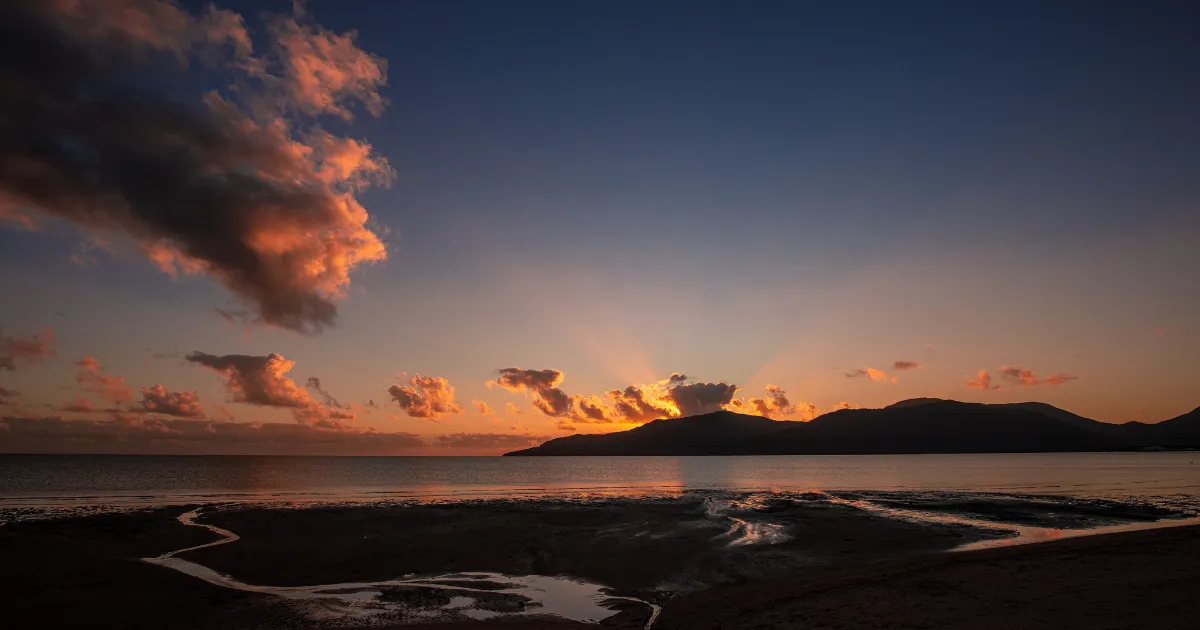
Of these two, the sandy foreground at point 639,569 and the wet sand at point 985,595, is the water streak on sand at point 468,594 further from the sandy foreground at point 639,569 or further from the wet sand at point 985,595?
the wet sand at point 985,595

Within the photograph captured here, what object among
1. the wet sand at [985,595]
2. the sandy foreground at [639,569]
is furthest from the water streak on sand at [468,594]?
the wet sand at [985,595]

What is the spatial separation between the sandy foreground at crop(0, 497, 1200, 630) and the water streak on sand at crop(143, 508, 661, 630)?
0.48m

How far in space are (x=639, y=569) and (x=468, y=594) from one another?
26.5 feet

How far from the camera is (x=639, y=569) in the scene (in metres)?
26.2

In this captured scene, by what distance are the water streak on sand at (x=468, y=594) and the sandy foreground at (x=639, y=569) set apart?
1.56ft

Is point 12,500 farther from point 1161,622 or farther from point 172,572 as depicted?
point 1161,622

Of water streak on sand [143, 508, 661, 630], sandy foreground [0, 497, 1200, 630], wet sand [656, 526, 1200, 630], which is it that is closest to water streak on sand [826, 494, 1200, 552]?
sandy foreground [0, 497, 1200, 630]

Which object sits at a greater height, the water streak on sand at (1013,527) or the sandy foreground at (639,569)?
the sandy foreground at (639,569)

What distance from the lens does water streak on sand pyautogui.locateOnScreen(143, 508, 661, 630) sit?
19.2 meters

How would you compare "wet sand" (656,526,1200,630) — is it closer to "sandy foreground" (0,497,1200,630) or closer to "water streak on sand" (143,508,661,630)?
"sandy foreground" (0,497,1200,630)

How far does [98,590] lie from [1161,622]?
105 feet

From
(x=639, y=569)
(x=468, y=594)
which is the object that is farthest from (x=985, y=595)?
(x=468, y=594)

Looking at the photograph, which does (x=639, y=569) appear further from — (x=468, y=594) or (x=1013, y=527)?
(x=1013, y=527)

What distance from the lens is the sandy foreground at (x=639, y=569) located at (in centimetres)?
1733
